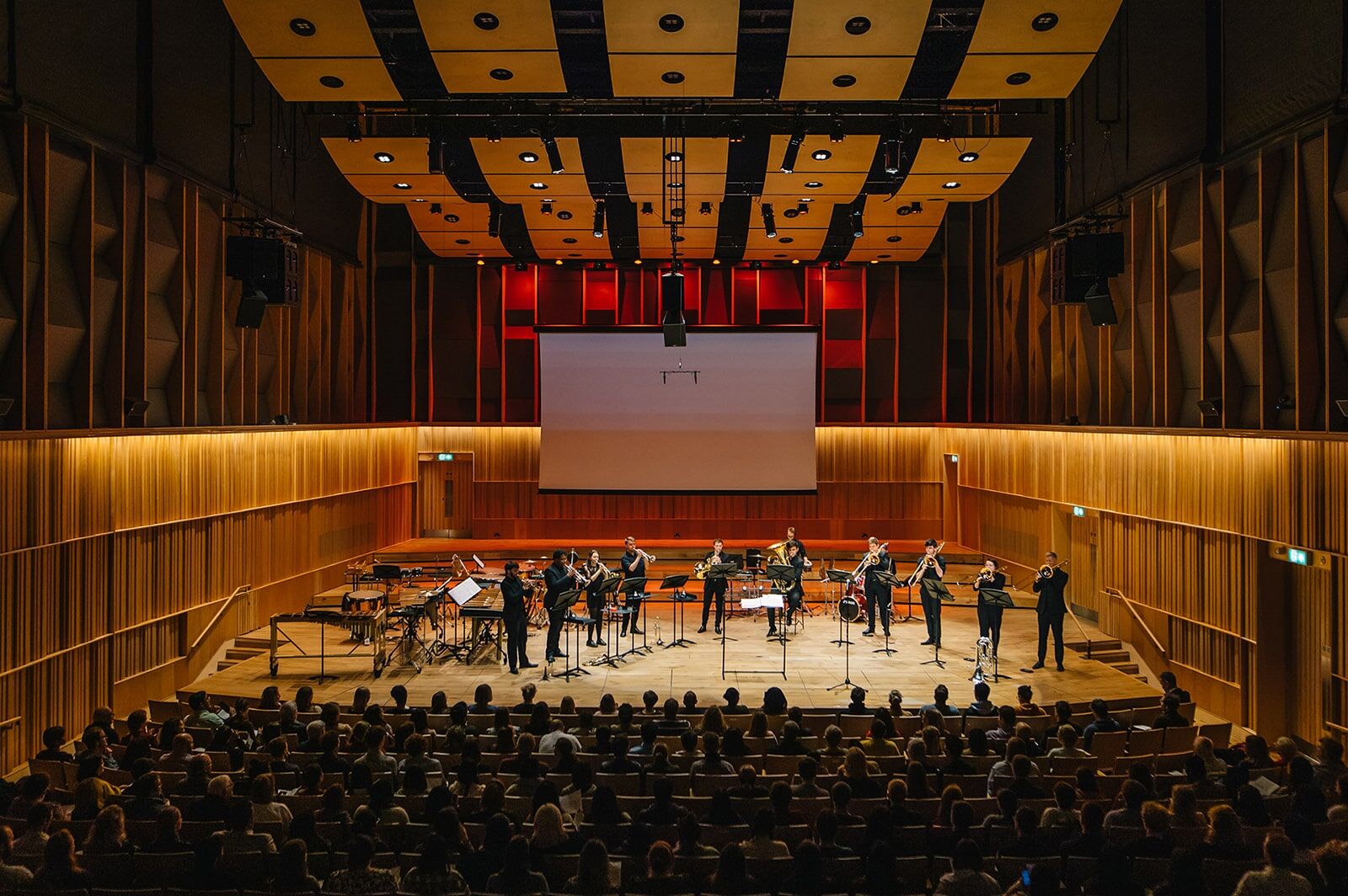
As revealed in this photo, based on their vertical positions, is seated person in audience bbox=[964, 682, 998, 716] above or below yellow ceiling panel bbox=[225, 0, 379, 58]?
below

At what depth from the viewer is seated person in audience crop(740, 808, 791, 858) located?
4.69 meters

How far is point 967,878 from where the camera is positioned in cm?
422

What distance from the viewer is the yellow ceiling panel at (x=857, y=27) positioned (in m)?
8.44

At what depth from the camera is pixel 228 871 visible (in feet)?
15.3

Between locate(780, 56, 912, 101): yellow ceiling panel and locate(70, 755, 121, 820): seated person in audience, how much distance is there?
28.8ft

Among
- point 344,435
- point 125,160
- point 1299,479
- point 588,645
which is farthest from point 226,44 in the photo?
point 1299,479

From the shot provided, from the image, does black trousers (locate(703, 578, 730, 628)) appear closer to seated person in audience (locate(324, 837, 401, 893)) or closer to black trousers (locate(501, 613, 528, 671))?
black trousers (locate(501, 613, 528, 671))

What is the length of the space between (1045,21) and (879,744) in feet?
23.0

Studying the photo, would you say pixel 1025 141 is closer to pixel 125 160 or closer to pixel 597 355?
pixel 597 355

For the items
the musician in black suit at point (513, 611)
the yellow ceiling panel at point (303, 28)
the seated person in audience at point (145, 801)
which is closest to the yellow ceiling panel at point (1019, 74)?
the yellow ceiling panel at point (303, 28)

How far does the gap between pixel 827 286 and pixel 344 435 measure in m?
10.1

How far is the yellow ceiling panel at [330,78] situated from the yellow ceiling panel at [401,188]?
2.91 m

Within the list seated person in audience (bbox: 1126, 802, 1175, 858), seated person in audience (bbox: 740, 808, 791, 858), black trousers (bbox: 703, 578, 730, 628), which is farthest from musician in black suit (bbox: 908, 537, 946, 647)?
seated person in audience (bbox: 740, 808, 791, 858)

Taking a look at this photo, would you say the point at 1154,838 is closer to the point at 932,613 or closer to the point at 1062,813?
the point at 1062,813
